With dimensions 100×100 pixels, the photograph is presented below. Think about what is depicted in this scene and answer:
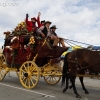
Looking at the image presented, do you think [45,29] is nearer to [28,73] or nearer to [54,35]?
[54,35]

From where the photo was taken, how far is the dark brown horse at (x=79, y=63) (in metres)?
6.57

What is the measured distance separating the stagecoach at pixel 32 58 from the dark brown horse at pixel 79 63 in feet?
1.64

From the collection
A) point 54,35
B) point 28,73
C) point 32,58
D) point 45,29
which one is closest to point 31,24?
point 45,29

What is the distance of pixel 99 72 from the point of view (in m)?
6.55

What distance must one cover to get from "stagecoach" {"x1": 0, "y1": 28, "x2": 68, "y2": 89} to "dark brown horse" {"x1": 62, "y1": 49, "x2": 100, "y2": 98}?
19.7 inches

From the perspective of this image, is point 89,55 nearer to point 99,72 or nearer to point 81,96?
point 99,72

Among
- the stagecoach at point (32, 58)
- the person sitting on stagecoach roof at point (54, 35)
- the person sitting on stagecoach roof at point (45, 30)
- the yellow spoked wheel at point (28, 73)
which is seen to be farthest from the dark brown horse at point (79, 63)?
the person sitting on stagecoach roof at point (45, 30)

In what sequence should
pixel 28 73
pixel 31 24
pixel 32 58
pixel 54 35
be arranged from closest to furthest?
pixel 28 73 < pixel 54 35 < pixel 32 58 < pixel 31 24

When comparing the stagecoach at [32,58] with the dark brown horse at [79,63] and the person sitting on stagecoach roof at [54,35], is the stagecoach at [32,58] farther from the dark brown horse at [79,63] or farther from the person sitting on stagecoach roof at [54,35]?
A: the dark brown horse at [79,63]

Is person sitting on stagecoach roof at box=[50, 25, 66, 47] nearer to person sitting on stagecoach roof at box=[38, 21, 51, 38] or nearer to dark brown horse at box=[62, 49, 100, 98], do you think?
person sitting on stagecoach roof at box=[38, 21, 51, 38]

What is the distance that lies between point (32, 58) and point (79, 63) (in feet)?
7.84

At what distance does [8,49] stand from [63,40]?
3134mm

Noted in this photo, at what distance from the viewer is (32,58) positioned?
27.5 ft

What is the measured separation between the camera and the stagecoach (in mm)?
7785
